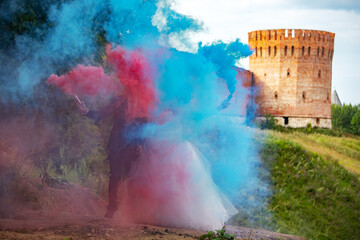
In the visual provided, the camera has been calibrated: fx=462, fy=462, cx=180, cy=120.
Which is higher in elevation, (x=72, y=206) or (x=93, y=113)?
(x=93, y=113)

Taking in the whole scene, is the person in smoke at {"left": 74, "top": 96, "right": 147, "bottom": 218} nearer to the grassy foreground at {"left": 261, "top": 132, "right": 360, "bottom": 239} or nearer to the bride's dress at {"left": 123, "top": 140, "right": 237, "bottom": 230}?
the bride's dress at {"left": 123, "top": 140, "right": 237, "bottom": 230}

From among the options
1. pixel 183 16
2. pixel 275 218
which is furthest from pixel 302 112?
pixel 183 16

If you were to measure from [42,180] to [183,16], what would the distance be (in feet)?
14.7

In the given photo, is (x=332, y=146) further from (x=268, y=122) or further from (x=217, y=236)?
(x=217, y=236)

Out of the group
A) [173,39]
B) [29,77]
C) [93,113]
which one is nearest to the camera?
[93,113]

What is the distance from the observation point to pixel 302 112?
40.3 m

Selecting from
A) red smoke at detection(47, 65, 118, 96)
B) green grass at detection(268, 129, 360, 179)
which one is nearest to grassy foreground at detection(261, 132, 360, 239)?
green grass at detection(268, 129, 360, 179)

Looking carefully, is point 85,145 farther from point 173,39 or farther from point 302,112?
point 302,112

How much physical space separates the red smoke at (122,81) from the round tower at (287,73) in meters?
34.5

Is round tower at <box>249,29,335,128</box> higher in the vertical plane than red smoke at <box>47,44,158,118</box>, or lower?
higher

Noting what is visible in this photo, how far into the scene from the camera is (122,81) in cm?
617

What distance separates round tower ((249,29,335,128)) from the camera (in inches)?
1572

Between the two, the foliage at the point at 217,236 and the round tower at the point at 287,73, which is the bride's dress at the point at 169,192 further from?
the round tower at the point at 287,73

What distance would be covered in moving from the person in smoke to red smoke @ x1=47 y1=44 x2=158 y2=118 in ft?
0.36
